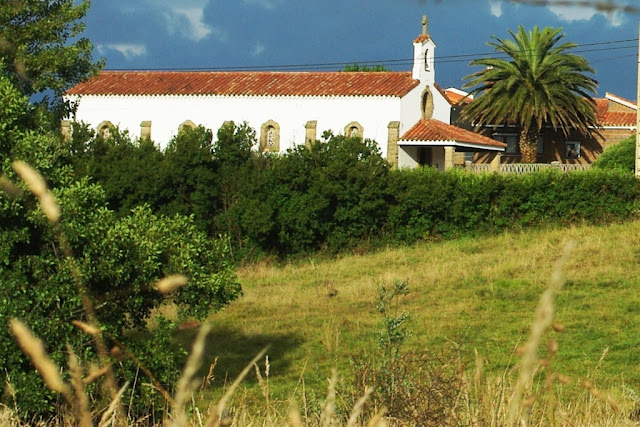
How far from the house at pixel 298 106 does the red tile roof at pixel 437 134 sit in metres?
0.04

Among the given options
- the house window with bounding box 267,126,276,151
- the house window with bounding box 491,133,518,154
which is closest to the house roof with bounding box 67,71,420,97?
the house window with bounding box 267,126,276,151

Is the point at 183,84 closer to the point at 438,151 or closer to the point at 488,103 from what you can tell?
the point at 438,151

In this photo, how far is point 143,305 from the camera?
10.0m

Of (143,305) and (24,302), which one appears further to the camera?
(143,305)

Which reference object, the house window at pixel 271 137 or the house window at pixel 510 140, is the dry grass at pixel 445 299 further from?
the house window at pixel 510 140

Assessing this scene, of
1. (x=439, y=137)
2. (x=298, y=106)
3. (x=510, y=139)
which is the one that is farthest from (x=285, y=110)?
(x=510, y=139)

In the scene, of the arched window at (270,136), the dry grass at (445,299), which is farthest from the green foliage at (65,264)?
the arched window at (270,136)

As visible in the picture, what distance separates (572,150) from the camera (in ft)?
160

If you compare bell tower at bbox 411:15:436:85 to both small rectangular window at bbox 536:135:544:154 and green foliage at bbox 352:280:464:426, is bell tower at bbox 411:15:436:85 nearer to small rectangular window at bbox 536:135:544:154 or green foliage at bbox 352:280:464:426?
small rectangular window at bbox 536:135:544:154

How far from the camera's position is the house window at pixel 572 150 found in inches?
1906

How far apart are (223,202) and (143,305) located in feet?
54.4

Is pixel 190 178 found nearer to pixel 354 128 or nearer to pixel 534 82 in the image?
pixel 354 128

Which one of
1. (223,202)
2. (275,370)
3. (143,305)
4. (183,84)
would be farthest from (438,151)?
(143,305)

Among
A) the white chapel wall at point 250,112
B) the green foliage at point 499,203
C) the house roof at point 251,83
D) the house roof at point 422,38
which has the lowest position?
the green foliage at point 499,203
